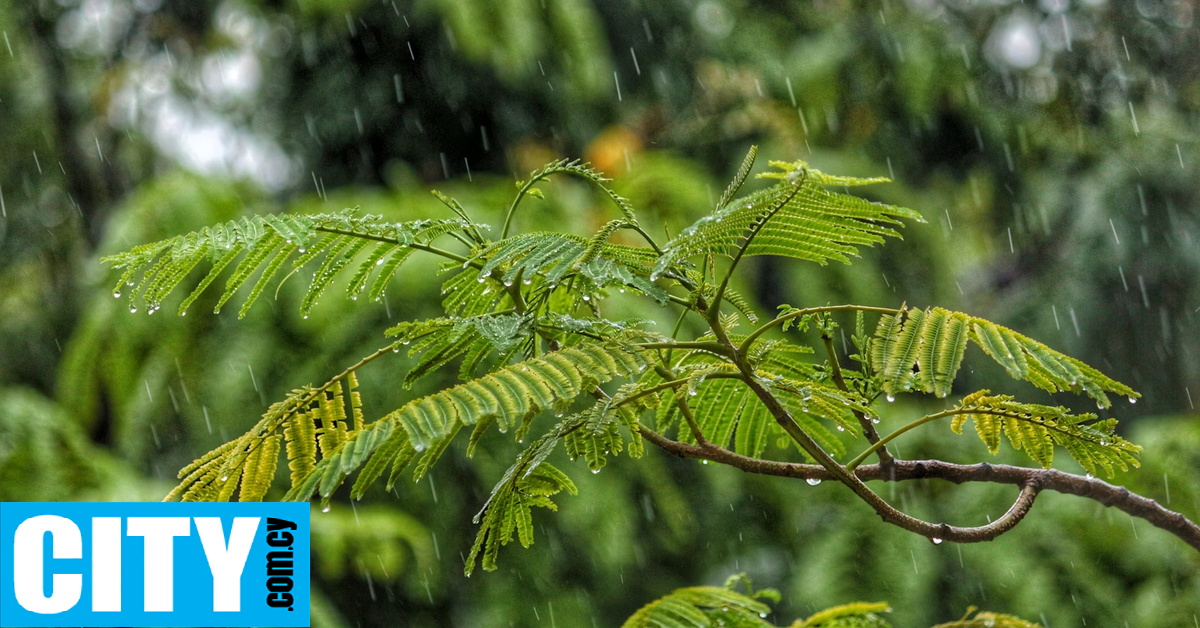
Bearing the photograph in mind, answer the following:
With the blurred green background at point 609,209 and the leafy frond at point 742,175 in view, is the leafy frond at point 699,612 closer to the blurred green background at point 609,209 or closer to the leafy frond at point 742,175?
the leafy frond at point 742,175

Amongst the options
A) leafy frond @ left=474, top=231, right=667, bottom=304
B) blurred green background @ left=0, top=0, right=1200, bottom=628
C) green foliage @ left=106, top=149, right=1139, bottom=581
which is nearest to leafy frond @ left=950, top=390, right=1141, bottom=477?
green foliage @ left=106, top=149, right=1139, bottom=581

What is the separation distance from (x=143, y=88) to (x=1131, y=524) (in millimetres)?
3715

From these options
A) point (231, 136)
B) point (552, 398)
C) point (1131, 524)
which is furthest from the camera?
point (231, 136)

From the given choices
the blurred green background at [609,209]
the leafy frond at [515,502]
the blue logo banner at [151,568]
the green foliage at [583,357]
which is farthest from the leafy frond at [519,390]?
the blurred green background at [609,209]

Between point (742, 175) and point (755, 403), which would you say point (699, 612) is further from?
point (742, 175)

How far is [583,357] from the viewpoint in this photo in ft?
2.88

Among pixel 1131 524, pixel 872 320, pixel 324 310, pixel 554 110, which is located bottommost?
pixel 1131 524

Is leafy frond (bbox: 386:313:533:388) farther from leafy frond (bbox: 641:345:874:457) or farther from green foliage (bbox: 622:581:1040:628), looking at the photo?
green foliage (bbox: 622:581:1040:628)

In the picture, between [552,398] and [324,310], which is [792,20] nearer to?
[324,310]

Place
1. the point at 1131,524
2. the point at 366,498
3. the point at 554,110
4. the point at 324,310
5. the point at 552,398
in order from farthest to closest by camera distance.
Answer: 1. the point at 554,110
2. the point at 366,498
3. the point at 1131,524
4. the point at 324,310
5. the point at 552,398

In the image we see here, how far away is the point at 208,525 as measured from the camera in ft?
5.93

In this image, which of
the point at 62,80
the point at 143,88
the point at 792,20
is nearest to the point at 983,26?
the point at 792,20

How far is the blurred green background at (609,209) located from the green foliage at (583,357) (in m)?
1.33

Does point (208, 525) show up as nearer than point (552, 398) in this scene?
No
